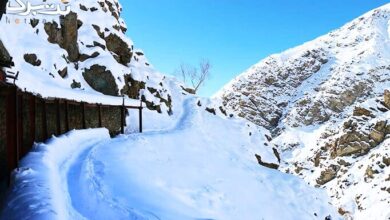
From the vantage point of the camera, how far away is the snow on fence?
1011 cm

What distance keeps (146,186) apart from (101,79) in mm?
22334

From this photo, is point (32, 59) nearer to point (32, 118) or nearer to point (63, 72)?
point (63, 72)

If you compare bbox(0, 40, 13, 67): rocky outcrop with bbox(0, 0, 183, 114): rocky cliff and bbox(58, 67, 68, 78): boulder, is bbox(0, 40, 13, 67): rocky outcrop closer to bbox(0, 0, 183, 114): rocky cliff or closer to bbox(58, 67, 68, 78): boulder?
bbox(0, 0, 183, 114): rocky cliff

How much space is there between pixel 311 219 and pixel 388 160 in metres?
90.9

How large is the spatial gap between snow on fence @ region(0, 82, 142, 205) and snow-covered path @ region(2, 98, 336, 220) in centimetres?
56

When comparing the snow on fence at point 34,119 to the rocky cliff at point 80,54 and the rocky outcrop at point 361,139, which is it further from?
the rocky outcrop at point 361,139

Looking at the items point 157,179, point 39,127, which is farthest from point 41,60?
point 157,179

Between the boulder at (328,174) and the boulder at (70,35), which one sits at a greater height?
the boulder at (70,35)

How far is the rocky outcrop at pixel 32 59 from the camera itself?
26714mm

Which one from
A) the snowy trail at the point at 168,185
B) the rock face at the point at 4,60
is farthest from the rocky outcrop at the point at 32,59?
the rock face at the point at 4,60

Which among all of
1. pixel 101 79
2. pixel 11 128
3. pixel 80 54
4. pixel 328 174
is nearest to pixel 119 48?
pixel 80 54

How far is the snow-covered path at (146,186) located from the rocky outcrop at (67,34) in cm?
1163

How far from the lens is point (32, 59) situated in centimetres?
2712

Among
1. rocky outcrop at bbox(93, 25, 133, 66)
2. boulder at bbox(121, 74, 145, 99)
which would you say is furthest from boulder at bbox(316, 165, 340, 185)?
boulder at bbox(121, 74, 145, 99)
